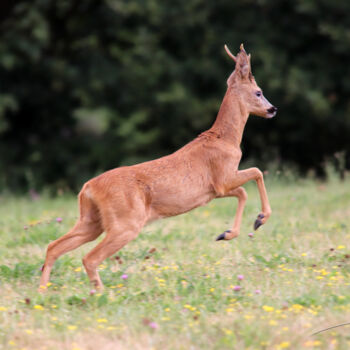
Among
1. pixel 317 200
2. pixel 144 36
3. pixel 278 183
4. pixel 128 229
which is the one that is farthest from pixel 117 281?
pixel 144 36

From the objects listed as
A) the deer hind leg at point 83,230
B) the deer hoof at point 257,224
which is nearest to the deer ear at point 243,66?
the deer hoof at point 257,224

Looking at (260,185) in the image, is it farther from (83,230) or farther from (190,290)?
(83,230)

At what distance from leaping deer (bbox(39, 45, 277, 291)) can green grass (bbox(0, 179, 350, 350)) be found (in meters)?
0.36

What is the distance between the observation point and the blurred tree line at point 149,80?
17312mm

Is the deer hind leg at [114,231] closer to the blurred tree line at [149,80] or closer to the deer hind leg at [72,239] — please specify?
the deer hind leg at [72,239]

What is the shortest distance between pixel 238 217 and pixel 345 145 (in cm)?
1233

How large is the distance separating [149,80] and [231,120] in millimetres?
11434

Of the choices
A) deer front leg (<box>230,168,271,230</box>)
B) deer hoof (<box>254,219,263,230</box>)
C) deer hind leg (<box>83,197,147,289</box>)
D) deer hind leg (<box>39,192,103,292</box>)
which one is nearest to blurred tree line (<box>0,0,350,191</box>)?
deer front leg (<box>230,168,271,230</box>)

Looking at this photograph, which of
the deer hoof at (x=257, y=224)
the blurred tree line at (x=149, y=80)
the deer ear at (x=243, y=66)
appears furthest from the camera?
the blurred tree line at (x=149, y=80)

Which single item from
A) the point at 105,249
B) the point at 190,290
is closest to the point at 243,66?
the point at 105,249

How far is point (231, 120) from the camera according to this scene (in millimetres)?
7445

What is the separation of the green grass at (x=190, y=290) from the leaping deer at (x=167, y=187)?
14.1 inches

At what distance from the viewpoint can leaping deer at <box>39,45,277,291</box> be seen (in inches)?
250

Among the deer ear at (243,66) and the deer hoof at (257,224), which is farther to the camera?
the deer ear at (243,66)
